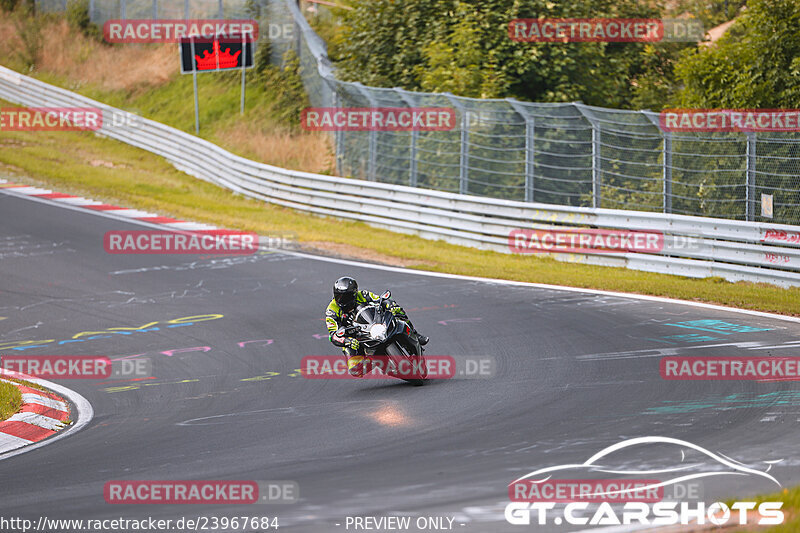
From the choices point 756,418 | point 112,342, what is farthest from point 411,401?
point 112,342

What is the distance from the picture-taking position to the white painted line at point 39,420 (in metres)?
10.1

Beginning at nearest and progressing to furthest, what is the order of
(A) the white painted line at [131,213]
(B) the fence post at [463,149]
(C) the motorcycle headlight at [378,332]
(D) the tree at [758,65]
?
(C) the motorcycle headlight at [378,332]
(D) the tree at [758,65]
(B) the fence post at [463,149]
(A) the white painted line at [131,213]

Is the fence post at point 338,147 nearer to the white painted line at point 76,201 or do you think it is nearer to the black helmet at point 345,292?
the white painted line at point 76,201

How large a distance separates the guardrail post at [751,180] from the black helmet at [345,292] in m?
8.71

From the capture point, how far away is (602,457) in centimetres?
768

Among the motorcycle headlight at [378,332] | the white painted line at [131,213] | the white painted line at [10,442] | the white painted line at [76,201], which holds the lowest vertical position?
the white painted line at [10,442]

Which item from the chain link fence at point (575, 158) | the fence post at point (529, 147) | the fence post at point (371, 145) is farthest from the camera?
the fence post at point (371, 145)

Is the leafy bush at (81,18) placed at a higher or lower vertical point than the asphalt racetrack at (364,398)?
higher

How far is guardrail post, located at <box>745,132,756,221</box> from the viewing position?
16.1 meters

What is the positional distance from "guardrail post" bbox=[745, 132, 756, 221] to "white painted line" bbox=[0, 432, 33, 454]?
486 inches

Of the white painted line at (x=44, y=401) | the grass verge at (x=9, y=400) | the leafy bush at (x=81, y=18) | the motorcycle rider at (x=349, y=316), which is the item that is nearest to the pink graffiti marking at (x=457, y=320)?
the motorcycle rider at (x=349, y=316)

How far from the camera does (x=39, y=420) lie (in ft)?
33.4

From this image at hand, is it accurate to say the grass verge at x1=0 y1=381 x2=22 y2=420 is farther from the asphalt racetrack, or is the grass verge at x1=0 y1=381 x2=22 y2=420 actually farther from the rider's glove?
the rider's glove

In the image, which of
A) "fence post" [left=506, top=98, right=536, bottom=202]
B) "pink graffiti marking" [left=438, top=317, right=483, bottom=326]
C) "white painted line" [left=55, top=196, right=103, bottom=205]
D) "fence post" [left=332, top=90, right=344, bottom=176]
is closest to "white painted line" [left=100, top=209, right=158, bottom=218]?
"white painted line" [left=55, top=196, right=103, bottom=205]
